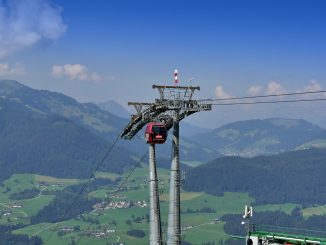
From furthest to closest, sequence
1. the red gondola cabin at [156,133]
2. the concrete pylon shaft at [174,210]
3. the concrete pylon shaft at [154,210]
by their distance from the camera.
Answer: the concrete pylon shaft at [154,210] → the red gondola cabin at [156,133] → the concrete pylon shaft at [174,210]

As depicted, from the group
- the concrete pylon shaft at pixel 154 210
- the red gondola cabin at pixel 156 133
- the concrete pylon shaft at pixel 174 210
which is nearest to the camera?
the concrete pylon shaft at pixel 174 210

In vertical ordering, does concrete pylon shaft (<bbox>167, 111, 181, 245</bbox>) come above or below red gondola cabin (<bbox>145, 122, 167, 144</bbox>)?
below

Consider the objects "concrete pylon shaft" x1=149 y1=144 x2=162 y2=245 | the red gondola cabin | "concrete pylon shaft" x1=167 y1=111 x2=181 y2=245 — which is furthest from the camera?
"concrete pylon shaft" x1=149 y1=144 x2=162 y2=245

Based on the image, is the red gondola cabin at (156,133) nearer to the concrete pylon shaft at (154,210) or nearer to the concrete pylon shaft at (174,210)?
the concrete pylon shaft at (154,210)

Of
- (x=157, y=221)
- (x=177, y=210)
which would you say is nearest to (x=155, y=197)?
(x=157, y=221)

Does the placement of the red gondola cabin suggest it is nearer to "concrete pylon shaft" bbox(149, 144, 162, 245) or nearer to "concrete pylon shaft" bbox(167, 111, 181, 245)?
"concrete pylon shaft" bbox(149, 144, 162, 245)

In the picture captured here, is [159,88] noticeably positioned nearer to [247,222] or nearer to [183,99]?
[183,99]

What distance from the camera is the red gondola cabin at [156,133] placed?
5331 centimetres

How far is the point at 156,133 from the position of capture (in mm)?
53625

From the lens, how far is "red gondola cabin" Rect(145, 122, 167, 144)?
53.3 meters

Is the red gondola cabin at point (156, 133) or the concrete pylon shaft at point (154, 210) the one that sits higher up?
the red gondola cabin at point (156, 133)

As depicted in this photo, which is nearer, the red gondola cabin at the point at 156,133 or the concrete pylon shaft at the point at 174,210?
the concrete pylon shaft at the point at 174,210

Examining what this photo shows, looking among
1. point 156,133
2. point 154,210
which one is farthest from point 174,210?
point 156,133

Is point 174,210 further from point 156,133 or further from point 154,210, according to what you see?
point 156,133
